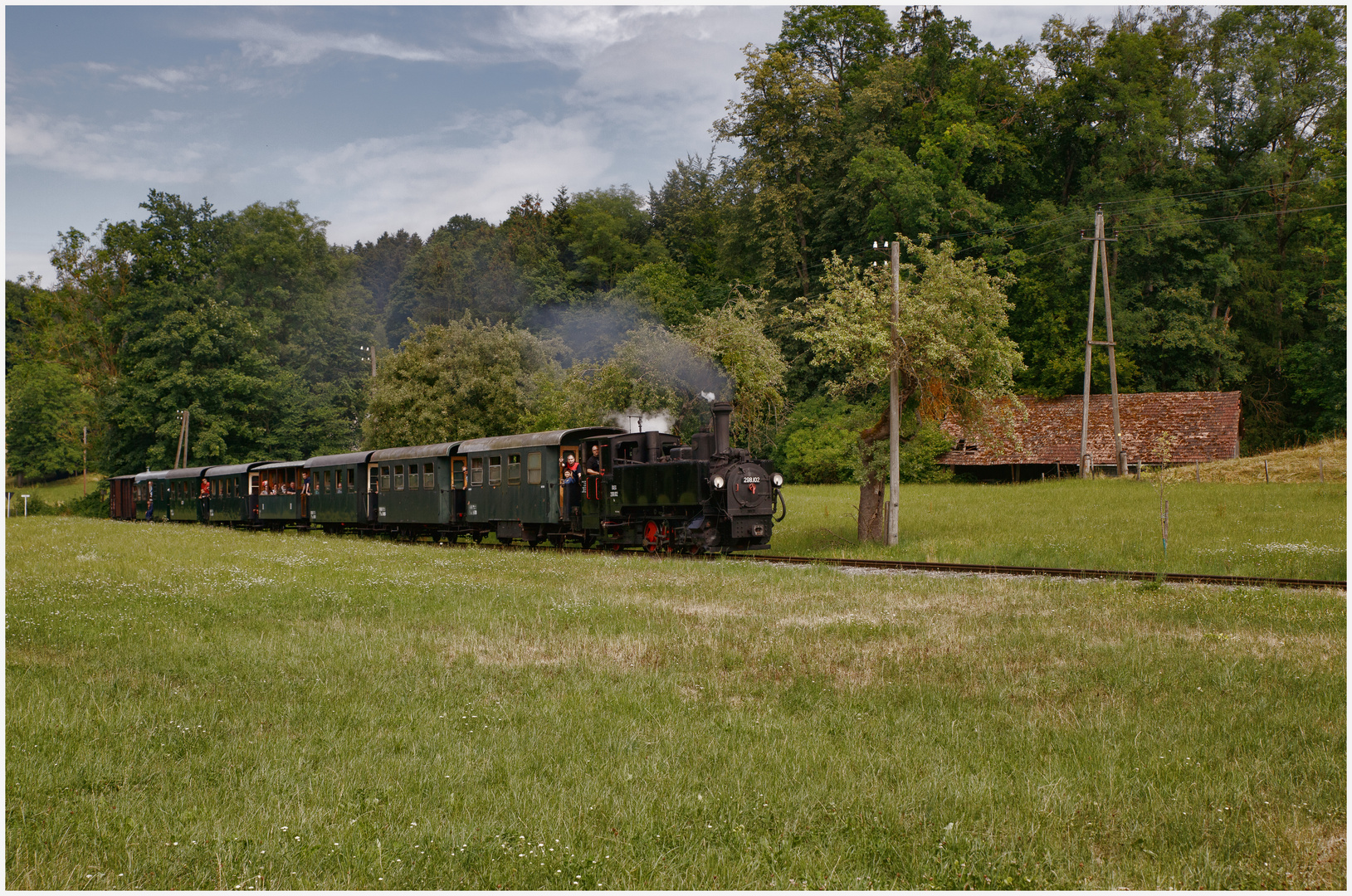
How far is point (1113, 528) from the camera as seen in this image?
25516mm

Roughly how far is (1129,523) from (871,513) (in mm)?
7303

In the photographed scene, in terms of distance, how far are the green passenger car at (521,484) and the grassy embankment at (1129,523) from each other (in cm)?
601

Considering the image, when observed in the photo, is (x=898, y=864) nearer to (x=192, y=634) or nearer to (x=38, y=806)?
(x=38, y=806)

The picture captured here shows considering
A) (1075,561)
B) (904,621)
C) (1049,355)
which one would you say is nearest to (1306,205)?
(1049,355)

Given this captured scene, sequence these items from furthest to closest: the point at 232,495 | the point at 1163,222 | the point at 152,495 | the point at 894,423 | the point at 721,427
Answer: the point at 152,495 < the point at 1163,222 < the point at 232,495 < the point at 894,423 < the point at 721,427

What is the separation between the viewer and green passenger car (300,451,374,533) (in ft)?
112

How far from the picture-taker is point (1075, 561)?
20.2m

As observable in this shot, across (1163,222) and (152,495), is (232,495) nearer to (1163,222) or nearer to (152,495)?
(152,495)

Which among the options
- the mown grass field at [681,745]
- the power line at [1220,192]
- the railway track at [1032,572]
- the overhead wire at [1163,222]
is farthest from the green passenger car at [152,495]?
the power line at [1220,192]

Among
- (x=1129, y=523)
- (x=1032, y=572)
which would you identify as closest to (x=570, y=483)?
(x=1032, y=572)

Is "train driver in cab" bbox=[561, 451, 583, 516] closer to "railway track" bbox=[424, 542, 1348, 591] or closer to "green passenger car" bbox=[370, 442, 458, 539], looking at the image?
"railway track" bbox=[424, 542, 1348, 591]

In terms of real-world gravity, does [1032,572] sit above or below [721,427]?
below

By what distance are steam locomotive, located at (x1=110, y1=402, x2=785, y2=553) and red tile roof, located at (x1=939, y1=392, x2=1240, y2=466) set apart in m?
23.4

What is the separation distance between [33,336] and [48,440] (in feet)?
42.3
